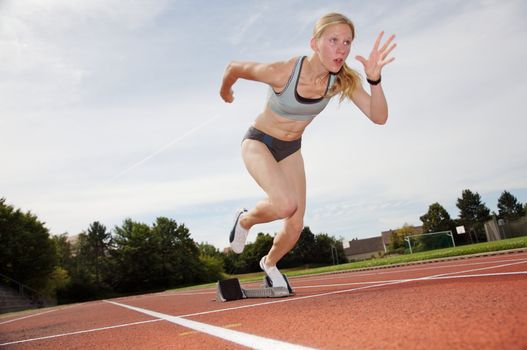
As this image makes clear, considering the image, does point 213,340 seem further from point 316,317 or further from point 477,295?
point 477,295

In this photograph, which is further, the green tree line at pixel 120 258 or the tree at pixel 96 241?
the tree at pixel 96 241

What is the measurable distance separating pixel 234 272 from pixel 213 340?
81376 mm

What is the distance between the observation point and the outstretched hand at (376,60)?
12.6 feet

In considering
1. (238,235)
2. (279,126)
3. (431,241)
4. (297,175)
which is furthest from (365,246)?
(279,126)

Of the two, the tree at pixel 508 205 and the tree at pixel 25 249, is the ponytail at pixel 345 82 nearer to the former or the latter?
the tree at pixel 25 249

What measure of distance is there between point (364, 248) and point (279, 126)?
360 feet

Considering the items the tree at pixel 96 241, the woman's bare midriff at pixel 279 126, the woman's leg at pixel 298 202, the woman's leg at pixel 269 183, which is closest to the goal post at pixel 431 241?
the woman's leg at pixel 298 202

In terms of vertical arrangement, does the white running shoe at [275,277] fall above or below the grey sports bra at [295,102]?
below

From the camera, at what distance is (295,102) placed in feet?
13.1

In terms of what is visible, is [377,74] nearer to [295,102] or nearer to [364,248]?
[295,102]

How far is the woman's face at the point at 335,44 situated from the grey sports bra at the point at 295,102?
306 millimetres

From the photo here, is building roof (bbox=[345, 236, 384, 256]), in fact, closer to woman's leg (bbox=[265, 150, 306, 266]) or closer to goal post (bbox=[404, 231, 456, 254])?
goal post (bbox=[404, 231, 456, 254])

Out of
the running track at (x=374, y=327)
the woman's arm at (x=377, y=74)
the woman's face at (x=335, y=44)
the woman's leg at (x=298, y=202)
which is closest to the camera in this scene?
the running track at (x=374, y=327)

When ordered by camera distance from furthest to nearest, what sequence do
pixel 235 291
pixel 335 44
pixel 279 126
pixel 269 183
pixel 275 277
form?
pixel 235 291 → pixel 275 277 → pixel 279 126 → pixel 269 183 → pixel 335 44
